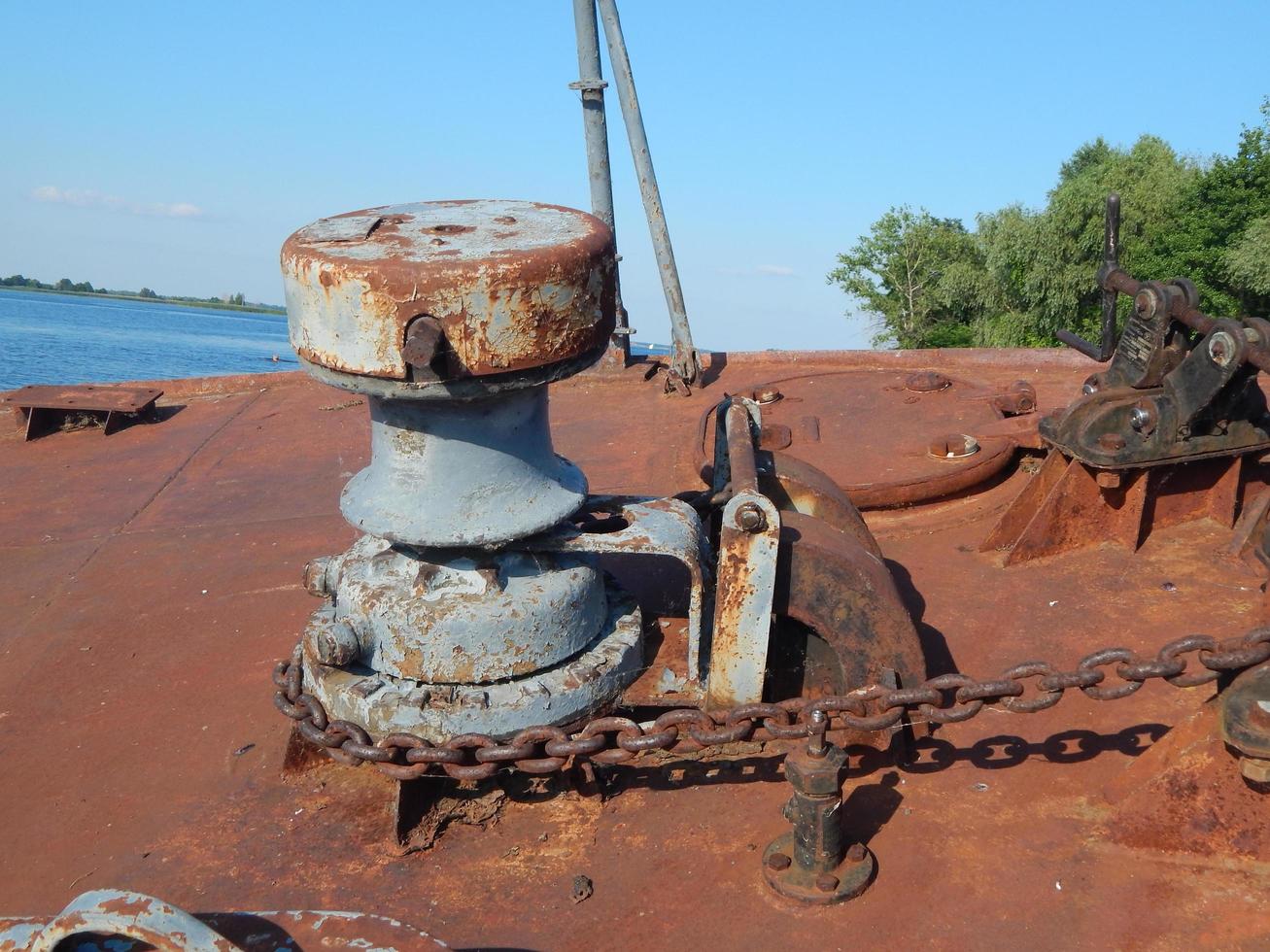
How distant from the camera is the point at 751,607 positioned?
209 centimetres

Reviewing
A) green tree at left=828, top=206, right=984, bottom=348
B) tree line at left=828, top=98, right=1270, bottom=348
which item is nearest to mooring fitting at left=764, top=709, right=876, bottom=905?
tree line at left=828, top=98, right=1270, bottom=348

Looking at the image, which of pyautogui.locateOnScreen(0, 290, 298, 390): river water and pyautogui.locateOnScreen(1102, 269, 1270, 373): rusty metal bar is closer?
pyautogui.locateOnScreen(1102, 269, 1270, 373): rusty metal bar

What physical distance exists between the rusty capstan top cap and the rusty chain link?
70 centimetres

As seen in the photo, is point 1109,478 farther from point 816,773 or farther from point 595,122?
point 595,122

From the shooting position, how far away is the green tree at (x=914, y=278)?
1474 inches

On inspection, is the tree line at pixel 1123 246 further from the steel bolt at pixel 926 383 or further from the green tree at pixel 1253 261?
the steel bolt at pixel 926 383

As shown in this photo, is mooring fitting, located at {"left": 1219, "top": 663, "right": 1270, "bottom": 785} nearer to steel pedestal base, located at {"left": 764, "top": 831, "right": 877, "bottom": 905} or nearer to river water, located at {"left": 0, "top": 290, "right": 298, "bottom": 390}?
steel pedestal base, located at {"left": 764, "top": 831, "right": 877, "bottom": 905}

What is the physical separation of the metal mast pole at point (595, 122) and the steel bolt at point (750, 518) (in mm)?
3276

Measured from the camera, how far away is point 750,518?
202cm

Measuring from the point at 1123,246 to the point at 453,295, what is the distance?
33344 mm

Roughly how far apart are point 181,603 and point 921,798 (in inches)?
88.9

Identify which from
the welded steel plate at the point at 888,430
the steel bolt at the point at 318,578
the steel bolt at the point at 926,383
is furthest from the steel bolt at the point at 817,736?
the steel bolt at the point at 926,383

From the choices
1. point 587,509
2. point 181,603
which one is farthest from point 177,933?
point 181,603

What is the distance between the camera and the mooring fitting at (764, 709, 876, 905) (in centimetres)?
181
